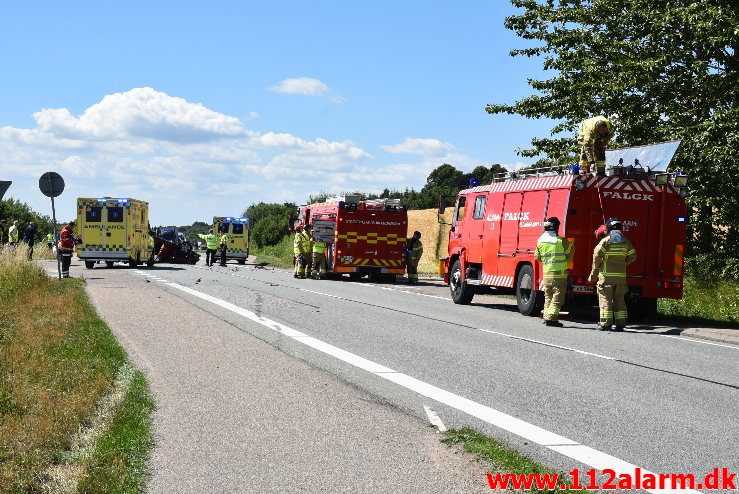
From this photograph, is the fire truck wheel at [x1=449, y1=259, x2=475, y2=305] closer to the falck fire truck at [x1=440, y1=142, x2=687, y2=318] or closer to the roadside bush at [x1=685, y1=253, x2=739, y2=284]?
the falck fire truck at [x1=440, y1=142, x2=687, y2=318]

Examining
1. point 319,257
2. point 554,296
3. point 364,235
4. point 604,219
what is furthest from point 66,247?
point 604,219

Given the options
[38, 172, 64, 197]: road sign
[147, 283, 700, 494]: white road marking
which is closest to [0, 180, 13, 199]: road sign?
[38, 172, 64, 197]: road sign

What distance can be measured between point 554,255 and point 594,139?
9.17 feet

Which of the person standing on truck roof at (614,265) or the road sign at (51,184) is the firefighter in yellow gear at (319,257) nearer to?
the road sign at (51,184)

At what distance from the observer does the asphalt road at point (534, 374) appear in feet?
23.1

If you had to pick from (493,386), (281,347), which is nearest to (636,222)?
(281,347)

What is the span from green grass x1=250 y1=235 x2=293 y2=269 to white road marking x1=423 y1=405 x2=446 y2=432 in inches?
1533

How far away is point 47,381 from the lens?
30.6 feet

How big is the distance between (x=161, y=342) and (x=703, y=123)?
13.6 meters

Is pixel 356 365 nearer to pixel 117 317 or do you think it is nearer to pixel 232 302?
pixel 117 317

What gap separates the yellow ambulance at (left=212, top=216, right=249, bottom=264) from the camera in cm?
5332

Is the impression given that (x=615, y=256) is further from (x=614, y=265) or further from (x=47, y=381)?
(x=47, y=381)

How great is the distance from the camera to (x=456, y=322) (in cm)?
1688

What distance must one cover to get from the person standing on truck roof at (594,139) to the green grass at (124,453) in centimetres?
1226
